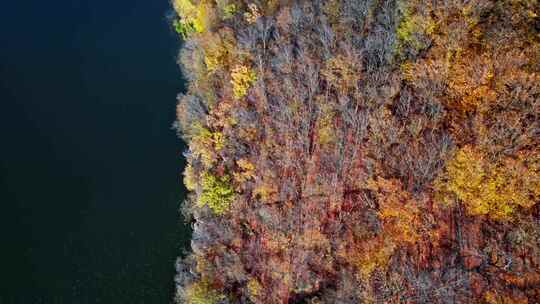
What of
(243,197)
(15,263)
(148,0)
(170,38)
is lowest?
(15,263)

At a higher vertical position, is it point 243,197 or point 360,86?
point 360,86

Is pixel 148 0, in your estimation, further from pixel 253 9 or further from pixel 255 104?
pixel 255 104

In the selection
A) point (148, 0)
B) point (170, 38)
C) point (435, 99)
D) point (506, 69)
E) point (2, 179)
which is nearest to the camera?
point (506, 69)

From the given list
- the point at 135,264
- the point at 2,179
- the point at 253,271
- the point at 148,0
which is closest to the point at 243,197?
the point at 253,271

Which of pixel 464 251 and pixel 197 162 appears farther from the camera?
→ pixel 197 162

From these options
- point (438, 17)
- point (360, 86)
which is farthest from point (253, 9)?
point (438, 17)

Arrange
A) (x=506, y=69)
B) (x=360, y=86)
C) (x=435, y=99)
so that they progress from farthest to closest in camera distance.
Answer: (x=360, y=86) → (x=435, y=99) → (x=506, y=69)

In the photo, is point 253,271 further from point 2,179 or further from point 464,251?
point 2,179
